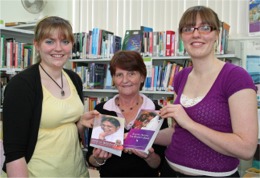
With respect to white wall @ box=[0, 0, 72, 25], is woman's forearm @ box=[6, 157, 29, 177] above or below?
below

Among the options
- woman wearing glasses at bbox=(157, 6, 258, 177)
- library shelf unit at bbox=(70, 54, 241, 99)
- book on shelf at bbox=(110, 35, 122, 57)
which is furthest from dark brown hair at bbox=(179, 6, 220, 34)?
book on shelf at bbox=(110, 35, 122, 57)

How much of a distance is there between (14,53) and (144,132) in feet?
9.65

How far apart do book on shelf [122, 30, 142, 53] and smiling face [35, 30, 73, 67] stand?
210cm

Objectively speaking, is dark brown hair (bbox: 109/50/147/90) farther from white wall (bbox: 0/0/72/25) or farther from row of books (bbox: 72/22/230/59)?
white wall (bbox: 0/0/72/25)

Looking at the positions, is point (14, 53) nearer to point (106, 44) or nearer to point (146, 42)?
point (106, 44)

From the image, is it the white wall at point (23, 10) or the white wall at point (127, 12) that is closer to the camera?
the white wall at point (127, 12)

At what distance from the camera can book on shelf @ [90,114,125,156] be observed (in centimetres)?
170

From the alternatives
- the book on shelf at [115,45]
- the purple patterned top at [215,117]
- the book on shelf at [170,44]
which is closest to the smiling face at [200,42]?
the purple patterned top at [215,117]

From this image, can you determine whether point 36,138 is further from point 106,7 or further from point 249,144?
point 106,7

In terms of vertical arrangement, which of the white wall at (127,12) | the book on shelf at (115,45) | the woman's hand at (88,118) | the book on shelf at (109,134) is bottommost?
the book on shelf at (109,134)

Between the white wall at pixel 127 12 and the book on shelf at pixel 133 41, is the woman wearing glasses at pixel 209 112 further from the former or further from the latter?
the white wall at pixel 127 12

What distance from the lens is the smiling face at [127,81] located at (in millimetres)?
1989

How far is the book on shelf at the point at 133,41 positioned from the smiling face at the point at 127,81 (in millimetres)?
1776

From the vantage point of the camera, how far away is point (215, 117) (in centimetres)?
139
